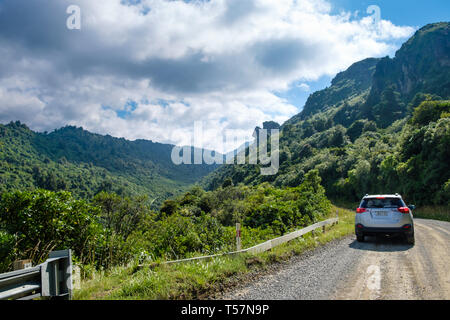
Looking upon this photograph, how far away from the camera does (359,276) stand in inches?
227

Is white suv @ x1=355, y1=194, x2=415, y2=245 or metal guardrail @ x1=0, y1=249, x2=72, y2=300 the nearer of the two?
metal guardrail @ x1=0, y1=249, x2=72, y2=300

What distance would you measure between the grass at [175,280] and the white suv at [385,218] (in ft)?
15.9

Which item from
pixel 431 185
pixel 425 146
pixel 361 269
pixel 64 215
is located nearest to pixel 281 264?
pixel 361 269

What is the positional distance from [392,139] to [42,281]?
273 ft

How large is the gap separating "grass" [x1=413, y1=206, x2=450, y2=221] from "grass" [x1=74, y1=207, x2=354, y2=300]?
26.7m

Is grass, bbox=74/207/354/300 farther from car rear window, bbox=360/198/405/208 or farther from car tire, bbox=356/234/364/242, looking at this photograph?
car rear window, bbox=360/198/405/208

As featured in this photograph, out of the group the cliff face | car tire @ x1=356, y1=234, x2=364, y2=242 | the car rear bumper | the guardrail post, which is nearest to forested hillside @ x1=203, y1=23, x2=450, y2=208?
the cliff face

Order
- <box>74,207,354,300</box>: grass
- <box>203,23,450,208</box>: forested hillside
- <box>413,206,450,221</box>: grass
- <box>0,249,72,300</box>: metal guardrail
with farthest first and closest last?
<box>203,23,450,208</box>: forested hillside
<box>413,206,450,221</box>: grass
<box>74,207,354,300</box>: grass
<box>0,249,72,300</box>: metal guardrail

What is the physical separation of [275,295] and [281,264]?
2.48 meters

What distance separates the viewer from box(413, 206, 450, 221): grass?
26.6 metres

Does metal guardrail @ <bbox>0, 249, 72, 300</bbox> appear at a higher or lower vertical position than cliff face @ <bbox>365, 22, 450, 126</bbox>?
lower

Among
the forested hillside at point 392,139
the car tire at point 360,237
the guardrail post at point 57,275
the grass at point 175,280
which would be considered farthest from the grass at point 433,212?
the guardrail post at point 57,275
